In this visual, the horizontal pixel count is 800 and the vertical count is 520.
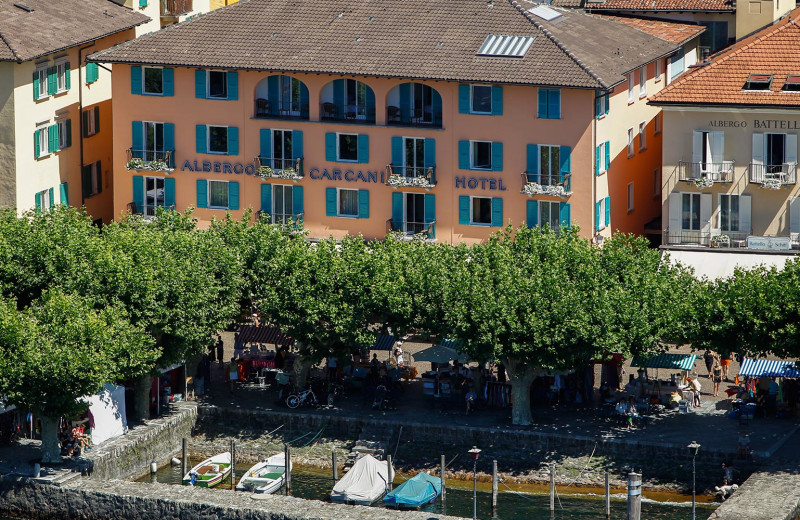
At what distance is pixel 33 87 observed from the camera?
118625 millimetres

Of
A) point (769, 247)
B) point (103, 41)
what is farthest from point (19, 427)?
point (769, 247)

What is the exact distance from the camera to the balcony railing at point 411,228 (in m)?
116

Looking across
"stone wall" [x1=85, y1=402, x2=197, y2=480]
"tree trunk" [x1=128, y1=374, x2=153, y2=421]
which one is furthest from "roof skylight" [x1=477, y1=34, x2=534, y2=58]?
"tree trunk" [x1=128, y1=374, x2=153, y2=421]

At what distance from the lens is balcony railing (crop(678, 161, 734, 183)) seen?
113 metres

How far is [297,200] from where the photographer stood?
119m

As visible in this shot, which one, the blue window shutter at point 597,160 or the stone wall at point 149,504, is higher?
the blue window shutter at point 597,160

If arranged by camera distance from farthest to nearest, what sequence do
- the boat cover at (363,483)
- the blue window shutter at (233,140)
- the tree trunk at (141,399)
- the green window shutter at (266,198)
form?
the blue window shutter at (233,140), the green window shutter at (266,198), the tree trunk at (141,399), the boat cover at (363,483)

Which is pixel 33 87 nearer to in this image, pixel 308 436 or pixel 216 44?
pixel 216 44

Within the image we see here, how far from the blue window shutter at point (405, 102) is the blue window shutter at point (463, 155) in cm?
359

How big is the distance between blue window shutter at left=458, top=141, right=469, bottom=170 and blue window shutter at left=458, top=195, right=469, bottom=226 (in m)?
1.74

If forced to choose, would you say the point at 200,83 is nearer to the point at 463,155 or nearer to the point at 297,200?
the point at 297,200

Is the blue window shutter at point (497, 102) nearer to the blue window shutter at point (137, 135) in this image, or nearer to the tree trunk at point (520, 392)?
the tree trunk at point (520, 392)

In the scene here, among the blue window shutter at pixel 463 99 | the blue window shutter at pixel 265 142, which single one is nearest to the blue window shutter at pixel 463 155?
the blue window shutter at pixel 463 99

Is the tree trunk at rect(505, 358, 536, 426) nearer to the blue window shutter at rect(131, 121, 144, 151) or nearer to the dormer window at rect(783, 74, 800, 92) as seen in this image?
the dormer window at rect(783, 74, 800, 92)
